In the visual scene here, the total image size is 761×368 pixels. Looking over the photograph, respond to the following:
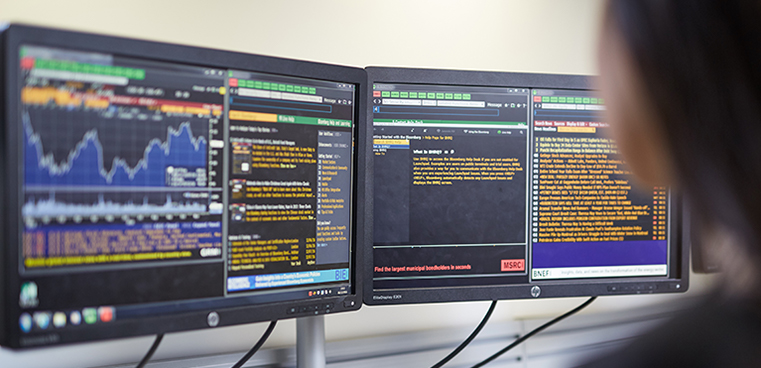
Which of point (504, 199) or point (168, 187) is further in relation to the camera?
point (504, 199)

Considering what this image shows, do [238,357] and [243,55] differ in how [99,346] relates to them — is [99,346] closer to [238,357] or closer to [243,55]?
[238,357]

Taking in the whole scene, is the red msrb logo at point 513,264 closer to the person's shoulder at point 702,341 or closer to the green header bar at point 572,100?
the green header bar at point 572,100

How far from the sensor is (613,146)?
0.91 metres

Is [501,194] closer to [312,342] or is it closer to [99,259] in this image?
[312,342]

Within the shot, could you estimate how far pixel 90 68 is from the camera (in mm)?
585

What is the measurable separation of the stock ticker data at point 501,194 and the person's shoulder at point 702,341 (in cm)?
40

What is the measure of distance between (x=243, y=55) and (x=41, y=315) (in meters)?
0.39

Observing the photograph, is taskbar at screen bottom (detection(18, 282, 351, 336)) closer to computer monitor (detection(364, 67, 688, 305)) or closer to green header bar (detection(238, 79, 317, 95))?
computer monitor (detection(364, 67, 688, 305))

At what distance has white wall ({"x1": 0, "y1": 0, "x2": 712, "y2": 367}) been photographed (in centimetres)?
85

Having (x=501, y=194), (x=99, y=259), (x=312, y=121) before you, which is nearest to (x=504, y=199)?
(x=501, y=194)

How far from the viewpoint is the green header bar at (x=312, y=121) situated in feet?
2.42

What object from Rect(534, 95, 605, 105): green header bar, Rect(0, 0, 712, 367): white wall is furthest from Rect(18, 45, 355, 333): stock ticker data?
Rect(534, 95, 605, 105): green header bar

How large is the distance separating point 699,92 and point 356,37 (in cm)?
76

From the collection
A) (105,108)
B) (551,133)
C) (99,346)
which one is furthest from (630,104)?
(99,346)
